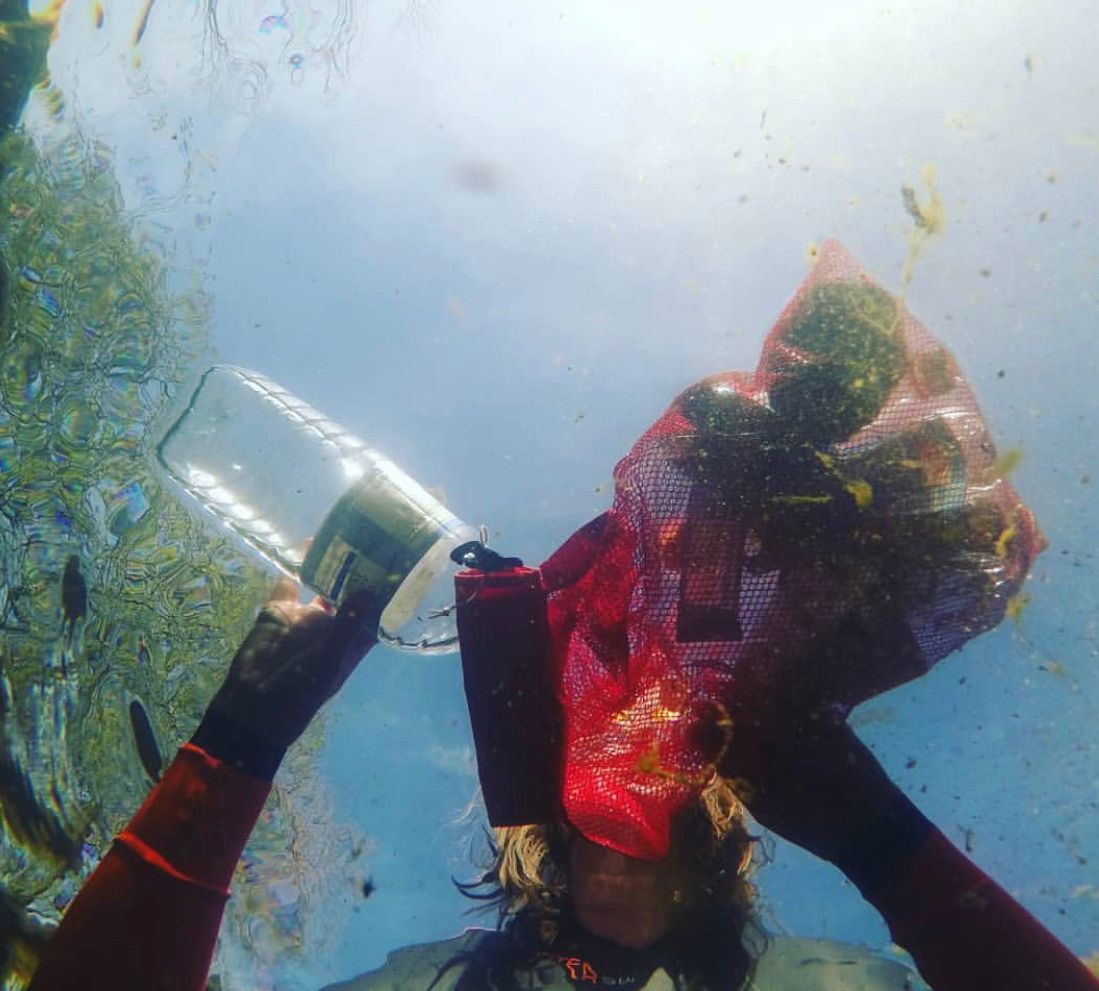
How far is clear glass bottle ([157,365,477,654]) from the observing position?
2.43 m

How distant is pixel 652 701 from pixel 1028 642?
468 cm

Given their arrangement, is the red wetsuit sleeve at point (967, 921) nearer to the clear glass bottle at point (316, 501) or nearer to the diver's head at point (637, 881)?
the diver's head at point (637, 881)

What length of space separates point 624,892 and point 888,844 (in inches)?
63.5

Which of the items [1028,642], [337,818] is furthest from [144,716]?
[1028,642]

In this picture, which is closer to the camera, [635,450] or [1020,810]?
[635,450]

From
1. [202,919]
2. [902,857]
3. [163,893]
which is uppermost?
[902,857]

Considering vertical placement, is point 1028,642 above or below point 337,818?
above

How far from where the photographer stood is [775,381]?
1.93 m

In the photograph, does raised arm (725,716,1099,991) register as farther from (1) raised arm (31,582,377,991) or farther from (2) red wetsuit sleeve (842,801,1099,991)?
(1) raised arm (31,582,377,991)

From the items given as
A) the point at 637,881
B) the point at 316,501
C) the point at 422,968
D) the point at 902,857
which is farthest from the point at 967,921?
the point at 316,501

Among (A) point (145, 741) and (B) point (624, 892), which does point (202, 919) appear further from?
(A) point (145, 741)

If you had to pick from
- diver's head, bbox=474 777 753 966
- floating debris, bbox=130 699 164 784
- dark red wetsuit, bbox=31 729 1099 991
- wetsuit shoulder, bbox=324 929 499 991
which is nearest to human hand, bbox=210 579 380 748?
dark red wetsuit, bbox=31 729 1099 991

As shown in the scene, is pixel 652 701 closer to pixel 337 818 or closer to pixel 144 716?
pixel 144 716

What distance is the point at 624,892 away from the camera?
3.05 meters
